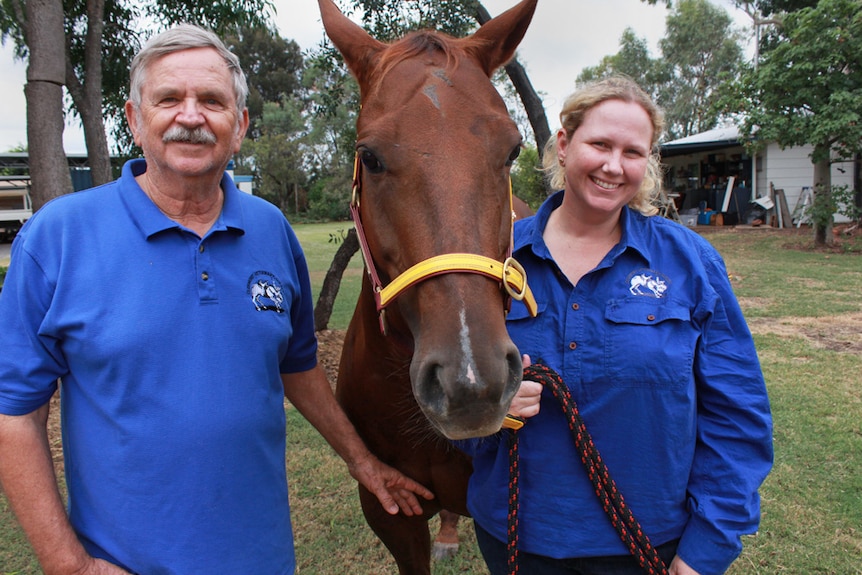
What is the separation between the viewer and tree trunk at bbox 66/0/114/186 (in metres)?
5.28

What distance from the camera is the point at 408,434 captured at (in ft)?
7.63

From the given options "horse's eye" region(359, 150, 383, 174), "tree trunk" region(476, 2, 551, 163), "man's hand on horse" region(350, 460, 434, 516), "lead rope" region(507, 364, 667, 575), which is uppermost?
"tree trunk" region(476, 2, 551, 163)

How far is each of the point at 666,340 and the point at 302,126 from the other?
38084mm

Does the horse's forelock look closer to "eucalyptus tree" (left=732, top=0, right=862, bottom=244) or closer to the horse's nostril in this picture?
the horse's nostril

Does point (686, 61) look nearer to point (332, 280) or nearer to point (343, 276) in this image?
point (343, 276)

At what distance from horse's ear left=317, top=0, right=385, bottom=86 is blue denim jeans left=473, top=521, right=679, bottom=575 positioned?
67.2 inches

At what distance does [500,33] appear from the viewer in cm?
210

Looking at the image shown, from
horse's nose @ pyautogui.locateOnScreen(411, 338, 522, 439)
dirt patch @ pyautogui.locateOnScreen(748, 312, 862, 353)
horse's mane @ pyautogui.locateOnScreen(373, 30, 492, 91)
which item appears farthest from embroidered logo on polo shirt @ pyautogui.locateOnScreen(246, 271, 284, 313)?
dirt patch @ pyautogui.locateOnScreen(748, 312, 862, 353)

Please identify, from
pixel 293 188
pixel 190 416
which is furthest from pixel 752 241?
pixel 293 188

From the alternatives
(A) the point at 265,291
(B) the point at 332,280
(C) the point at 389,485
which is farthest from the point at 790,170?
(A) the point at 265,291

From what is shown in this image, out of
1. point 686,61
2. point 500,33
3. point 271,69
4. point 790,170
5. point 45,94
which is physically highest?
point 271,69

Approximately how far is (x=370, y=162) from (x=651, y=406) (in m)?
1.06

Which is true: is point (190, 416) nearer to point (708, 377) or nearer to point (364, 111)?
A: point (364, 111)

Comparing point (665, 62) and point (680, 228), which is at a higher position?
point (665, 62)
